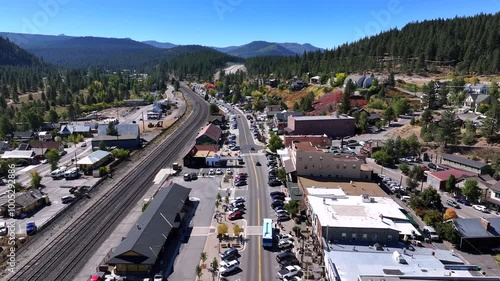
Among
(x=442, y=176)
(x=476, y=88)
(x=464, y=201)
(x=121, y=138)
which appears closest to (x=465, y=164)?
(x=442, y=176)

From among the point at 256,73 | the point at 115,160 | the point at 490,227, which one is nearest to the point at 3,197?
the point at 115,160

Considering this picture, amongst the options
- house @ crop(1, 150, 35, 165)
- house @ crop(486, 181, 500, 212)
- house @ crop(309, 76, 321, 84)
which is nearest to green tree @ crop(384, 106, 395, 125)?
house @ crop(486, 181, 500, 212)

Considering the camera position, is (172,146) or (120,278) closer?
(120,278)

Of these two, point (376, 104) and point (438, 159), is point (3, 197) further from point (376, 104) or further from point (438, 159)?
point (376, 104)

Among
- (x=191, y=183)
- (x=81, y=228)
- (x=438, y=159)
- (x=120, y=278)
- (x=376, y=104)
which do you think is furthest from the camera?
(x=376, y=104)

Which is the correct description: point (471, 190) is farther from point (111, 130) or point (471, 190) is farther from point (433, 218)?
point (111, 130)

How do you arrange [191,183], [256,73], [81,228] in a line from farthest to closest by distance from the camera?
1. [256,73]
2. [191,183]
3. [81,228]

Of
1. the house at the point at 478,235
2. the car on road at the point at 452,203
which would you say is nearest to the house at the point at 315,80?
the car on road at the point at 452,203

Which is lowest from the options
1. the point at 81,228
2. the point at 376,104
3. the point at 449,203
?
the point at 81,228
